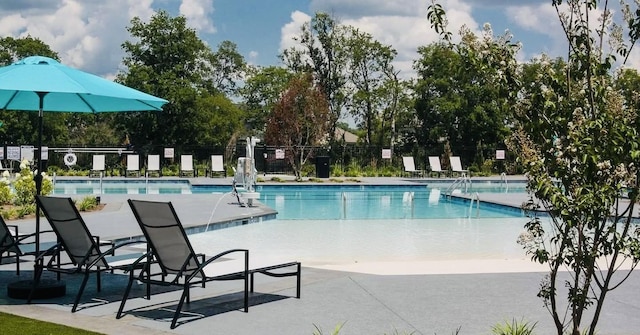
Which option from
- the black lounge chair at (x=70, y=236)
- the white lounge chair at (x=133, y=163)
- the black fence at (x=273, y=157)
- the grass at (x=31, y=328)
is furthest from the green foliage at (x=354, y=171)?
the grass at (x=31, y=328)

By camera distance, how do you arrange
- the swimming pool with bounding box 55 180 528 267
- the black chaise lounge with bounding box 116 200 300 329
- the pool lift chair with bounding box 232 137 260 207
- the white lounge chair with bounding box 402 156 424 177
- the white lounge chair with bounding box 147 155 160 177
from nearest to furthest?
the black chaise lounge with bounding box 116 200 300 329 < the swimming pool with bounding box 55 180 528 267 < the pool lift chair with bounding box 232 137 260 207 < the white lounge chair with bounding box 147 155 160 177 < the white lounge chair with bounding box 402 156 424 177

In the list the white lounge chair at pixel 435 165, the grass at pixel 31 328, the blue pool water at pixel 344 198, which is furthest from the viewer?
the white lounge chair at pixel 435 165

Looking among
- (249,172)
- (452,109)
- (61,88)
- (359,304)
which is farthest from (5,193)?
(452,109)

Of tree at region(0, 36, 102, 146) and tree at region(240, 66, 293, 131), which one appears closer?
tree at region(0, 36, 102, 146)

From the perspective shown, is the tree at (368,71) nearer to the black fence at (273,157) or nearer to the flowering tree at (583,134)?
the black fence at (273,157)

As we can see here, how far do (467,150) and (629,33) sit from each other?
101 feet

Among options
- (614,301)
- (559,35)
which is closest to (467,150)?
(614,301)

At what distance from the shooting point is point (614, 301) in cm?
645

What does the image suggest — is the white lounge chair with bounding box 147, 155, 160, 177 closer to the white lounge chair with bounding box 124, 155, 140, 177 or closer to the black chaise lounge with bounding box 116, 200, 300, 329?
the white lounge chair with bounding box 124, 155, 140, 177

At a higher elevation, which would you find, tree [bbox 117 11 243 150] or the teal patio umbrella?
tree [bbox 117 11 243 150]

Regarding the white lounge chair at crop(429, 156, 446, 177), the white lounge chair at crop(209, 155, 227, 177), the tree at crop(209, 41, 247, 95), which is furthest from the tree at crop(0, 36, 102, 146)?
the white lounge chair at crop(429, 156, 446, 177)

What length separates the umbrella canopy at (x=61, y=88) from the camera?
6.18 metres

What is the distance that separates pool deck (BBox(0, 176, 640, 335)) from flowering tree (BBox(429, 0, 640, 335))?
1957mm

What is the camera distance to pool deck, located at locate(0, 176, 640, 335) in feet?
17.9
